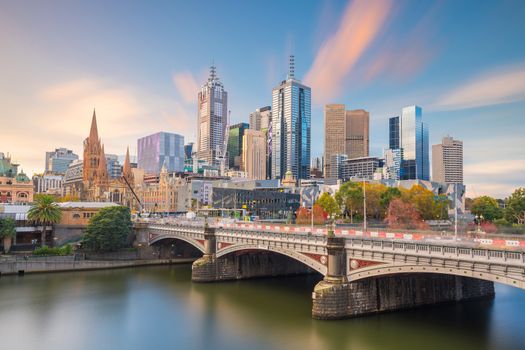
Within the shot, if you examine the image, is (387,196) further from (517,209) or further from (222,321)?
(222,321)

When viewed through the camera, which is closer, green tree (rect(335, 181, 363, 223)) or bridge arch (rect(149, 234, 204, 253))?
bridge arch (rect(149, 234, 204, 253))

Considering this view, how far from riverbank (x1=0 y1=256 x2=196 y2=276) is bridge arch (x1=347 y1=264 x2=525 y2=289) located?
5185cm

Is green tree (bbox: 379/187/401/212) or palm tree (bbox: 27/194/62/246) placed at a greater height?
green tree (bbox: 379/187/401/212)

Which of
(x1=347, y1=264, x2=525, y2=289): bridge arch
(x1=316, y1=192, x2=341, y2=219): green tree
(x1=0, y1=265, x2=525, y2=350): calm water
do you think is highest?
(x1=316, y1=192, x2=341, y2=219): green tree

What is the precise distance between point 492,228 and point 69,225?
260 ft

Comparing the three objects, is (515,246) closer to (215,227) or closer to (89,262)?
(215,227)

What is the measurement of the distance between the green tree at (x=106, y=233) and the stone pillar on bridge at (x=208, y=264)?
2405cm

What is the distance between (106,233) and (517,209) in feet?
305

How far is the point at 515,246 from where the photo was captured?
103 feet

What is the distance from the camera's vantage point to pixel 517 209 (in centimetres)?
10650

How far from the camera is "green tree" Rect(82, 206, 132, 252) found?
269 ft

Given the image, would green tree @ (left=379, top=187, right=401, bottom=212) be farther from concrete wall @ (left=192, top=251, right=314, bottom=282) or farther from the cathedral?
the cathedral

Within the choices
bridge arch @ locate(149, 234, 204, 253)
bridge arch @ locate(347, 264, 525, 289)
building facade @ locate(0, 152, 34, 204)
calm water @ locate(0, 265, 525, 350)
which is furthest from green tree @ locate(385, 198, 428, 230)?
building facade @ locate(0, 152, 34, 204)

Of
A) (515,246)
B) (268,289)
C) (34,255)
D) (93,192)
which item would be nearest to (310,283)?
(268,289)
